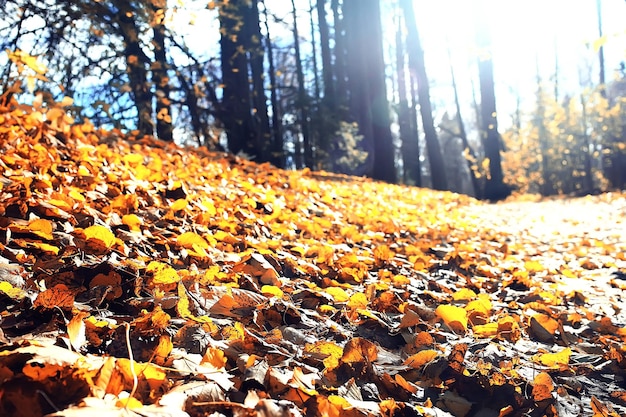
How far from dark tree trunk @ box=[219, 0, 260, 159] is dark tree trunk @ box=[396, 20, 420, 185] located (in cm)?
947

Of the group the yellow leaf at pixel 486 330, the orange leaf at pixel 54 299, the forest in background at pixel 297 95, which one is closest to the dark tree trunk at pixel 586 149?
the forest in background at pixel 297 95

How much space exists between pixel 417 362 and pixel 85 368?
3.22 ft

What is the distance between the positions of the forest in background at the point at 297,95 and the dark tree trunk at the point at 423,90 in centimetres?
4

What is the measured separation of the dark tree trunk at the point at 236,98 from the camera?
7.57 metres

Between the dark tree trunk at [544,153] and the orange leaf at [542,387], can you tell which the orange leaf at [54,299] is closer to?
the orange leaf at [542,387]

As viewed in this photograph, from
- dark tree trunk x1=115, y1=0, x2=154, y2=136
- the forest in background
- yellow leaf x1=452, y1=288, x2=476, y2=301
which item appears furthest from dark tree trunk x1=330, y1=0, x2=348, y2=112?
yellow leaf x1=452, y1=288, x2=476, y2=301

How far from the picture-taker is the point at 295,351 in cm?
141

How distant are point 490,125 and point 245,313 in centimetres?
→ 1259

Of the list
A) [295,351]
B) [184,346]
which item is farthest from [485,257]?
[184,346]

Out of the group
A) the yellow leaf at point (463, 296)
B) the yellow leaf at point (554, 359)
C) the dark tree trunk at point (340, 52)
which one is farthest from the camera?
the dark tree trunk at point (340, 52)

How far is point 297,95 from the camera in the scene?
10.4 meters

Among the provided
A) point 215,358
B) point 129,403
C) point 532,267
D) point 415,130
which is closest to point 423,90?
point 415,130

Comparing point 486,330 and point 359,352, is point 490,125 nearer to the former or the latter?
point 486,330

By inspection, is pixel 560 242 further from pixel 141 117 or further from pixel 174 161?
pixel 141 117
